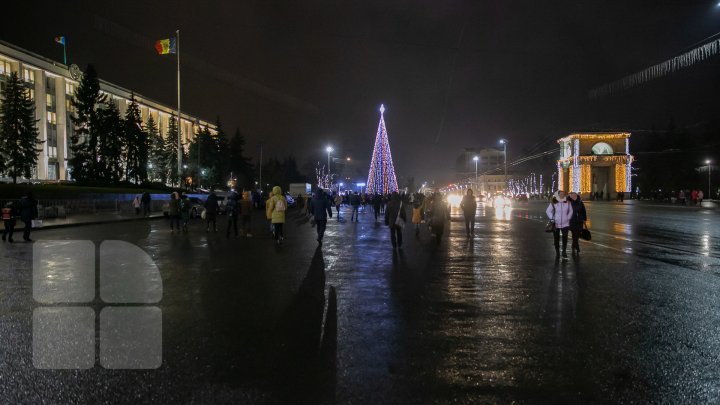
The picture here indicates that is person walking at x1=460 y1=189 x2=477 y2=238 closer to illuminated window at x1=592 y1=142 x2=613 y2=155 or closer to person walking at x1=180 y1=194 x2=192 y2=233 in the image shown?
person walking at x1=180 y1=194 x2=192 y2=233

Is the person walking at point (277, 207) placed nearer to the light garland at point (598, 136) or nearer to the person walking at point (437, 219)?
the person walking at point (437, 219)

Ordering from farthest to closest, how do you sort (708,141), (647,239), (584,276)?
(708,141), (647,239), (584,276)

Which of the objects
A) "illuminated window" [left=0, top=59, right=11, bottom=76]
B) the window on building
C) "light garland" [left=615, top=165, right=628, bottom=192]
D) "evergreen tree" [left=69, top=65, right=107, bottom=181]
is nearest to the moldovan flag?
"evergreen tree" [left=69, top=65, right=107, bottom=181]

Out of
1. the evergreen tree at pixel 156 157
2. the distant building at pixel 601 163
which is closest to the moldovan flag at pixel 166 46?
the evergreen tree at pixel 156 157

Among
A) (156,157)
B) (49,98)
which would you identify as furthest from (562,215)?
(156,157)

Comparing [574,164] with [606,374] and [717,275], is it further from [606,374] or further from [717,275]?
[606,374]

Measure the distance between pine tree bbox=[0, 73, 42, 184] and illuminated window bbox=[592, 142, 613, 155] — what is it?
76837mm

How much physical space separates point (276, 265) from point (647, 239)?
13.5 metres

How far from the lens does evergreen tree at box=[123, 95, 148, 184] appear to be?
69.3m

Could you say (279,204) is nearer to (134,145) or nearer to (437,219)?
(437,219)

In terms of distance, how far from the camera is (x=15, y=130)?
56562mm

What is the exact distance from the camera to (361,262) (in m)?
13.0

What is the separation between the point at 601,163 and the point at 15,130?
78.5m

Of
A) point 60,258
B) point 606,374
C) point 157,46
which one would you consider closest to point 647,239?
point 606,374
